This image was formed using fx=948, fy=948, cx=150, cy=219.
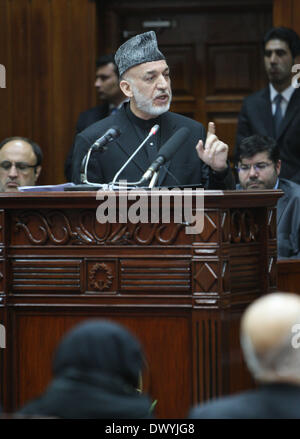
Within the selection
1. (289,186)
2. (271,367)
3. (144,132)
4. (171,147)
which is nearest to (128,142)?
(144,132)

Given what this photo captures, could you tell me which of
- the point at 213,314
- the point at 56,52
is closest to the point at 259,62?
the point at 56,52

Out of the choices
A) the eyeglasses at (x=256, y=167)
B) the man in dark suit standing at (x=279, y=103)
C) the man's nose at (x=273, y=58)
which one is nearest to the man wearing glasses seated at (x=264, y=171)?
the eyeglasses at (x=256, y=167)

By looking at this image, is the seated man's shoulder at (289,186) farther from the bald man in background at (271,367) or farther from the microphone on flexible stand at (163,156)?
the bald man in background at (271,367)

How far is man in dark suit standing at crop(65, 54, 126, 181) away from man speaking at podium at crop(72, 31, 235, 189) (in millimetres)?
2240

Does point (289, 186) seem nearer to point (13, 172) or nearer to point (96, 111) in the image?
point (13, 172)

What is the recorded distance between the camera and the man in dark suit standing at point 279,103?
21.3 feet

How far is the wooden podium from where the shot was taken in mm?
3641

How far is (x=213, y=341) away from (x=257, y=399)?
1533mm

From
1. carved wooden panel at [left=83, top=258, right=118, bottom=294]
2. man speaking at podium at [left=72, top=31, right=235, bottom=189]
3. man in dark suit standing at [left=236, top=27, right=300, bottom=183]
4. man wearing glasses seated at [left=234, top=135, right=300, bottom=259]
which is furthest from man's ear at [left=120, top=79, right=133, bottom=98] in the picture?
man in dark suit standing at [left=236, top=27, right=300, bottom=183]

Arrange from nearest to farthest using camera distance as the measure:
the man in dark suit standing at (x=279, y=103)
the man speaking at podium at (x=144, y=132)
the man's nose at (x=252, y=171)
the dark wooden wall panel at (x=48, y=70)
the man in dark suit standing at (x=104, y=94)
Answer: the man speaking at podium at (x=144, y=132)
the man's nose at (x=252, y=171)
the man in dark suit standing at (x=279, y=103)
the man in dark suit standing at (x=104, y=94)
the dark wooden wall panel at (x=48, y=70)

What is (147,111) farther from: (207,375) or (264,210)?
(207,375)

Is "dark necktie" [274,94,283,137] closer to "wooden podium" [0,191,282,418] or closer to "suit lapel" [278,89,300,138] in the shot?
"suit lapel" [278,89,300,138]

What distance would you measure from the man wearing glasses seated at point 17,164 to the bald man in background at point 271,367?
3.47 metres

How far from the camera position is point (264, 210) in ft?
13.1
